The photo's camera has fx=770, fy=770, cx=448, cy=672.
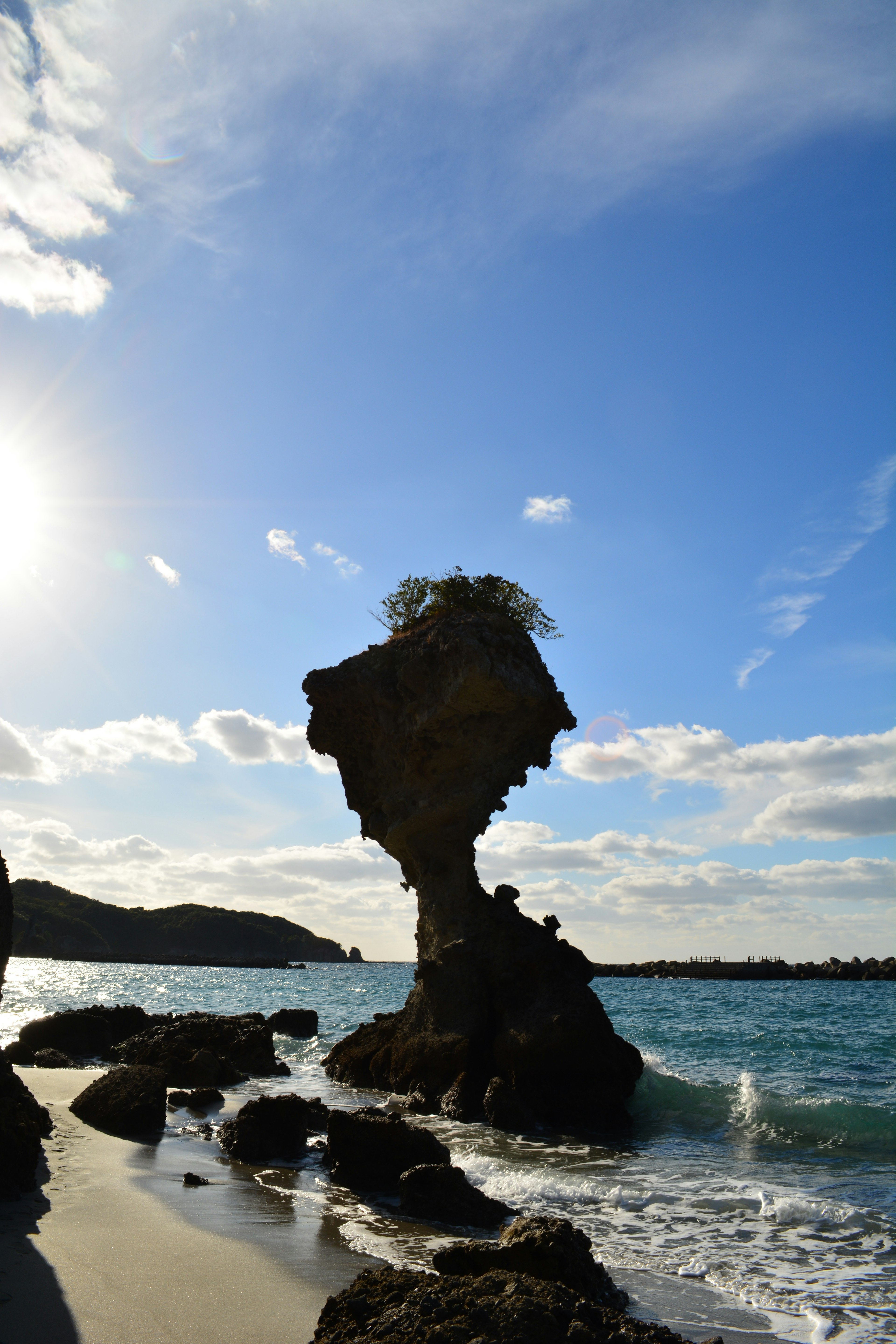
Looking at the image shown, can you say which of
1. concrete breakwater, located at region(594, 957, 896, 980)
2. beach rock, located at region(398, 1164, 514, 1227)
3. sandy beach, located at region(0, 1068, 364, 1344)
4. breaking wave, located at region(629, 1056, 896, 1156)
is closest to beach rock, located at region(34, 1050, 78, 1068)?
sandy beach, located at region(0, 1068, 364, 1344)

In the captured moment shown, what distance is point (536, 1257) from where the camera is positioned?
5.38 metres

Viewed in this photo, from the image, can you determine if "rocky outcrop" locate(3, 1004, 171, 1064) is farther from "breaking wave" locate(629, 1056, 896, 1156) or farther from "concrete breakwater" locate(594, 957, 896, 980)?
"concrete breakwater" locate(594, 957, 896, 980)

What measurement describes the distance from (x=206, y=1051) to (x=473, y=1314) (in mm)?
17530

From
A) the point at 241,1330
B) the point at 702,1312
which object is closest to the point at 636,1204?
the point at 702,1312

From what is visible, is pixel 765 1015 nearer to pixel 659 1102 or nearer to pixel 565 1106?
pixel 659 1102

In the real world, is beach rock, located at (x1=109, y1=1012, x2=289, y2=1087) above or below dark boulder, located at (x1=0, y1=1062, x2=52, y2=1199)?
below

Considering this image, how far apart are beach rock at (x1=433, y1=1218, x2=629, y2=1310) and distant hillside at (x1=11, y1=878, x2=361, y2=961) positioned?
138248 millimetres

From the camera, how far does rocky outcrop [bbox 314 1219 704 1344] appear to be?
3979 millimetres

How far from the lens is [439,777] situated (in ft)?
62.4

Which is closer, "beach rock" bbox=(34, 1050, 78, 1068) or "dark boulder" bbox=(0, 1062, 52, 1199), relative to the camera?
"dark boulder" bbox=(0, 1062, 52, 1199)

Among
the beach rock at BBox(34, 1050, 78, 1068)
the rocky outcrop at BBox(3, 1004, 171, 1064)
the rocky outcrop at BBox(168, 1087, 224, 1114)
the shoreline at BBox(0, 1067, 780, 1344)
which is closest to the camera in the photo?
the shoreline at BBox(0, 1067, 780, 1344)

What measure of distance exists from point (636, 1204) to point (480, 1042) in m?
7.47

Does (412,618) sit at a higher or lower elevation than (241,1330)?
higher

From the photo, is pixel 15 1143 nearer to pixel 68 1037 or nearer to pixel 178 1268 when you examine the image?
pixel 178 1268
